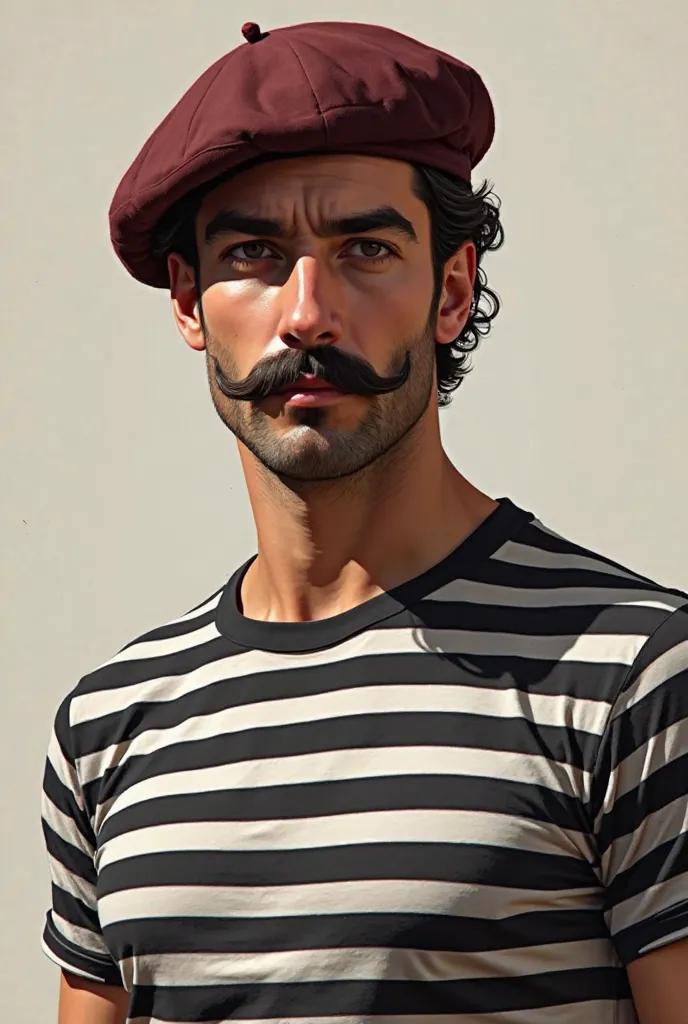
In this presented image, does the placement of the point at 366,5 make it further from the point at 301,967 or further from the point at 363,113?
the point at 301,967

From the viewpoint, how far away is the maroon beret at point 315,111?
5.13ft

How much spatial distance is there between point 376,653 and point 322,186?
433mm

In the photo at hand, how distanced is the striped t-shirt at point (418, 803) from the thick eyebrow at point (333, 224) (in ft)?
0.98

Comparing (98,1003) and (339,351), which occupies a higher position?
(339,351)

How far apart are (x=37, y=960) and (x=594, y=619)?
1302 millimetres

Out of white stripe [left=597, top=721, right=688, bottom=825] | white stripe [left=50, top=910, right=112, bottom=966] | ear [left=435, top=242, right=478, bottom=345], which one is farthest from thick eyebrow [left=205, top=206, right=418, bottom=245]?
white stripe [left=50, top=910, right=112, bottom=966]

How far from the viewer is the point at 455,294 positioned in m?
1.74

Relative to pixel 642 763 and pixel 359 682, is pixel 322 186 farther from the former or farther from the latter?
pixel 642 763

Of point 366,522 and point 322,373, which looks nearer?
point 322,373

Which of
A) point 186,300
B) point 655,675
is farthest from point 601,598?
Result: point 186,300

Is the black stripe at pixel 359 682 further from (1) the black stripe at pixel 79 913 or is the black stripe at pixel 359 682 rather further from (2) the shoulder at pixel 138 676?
(1) the black stripe at pixel 79 913

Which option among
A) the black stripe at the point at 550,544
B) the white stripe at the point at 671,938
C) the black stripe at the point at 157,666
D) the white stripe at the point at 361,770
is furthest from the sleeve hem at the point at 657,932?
the black stripe at the point at 157,666

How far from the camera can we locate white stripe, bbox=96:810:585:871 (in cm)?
146

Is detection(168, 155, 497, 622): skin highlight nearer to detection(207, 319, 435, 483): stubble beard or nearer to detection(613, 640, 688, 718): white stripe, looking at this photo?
detection(207, 319, 435, 483): stubble beard
